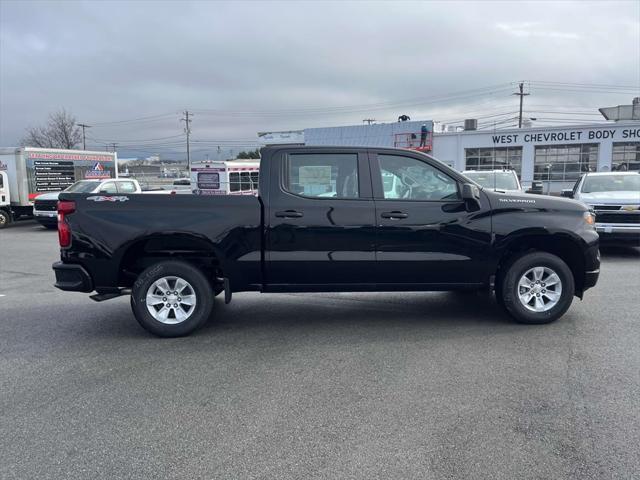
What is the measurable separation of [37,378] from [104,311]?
2.40 meters

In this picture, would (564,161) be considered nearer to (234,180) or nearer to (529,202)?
(234,180)

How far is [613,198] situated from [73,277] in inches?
401

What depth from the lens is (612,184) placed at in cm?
1227

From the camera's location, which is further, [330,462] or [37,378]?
[37,378]

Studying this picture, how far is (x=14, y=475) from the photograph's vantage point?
3.16 meters

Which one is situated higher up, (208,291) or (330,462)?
(208,291)

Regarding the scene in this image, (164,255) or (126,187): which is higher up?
(126,187)

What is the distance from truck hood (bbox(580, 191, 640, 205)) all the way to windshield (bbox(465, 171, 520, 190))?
2.01 metres

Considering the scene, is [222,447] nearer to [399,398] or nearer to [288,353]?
[399,398]

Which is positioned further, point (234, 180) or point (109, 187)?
point (234, 180)

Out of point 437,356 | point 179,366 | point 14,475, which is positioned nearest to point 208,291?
point 179,366

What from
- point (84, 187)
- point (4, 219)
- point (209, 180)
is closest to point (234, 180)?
point (209, 180)

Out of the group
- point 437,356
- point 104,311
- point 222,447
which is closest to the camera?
point 222,447

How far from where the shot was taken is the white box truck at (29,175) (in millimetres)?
20641
